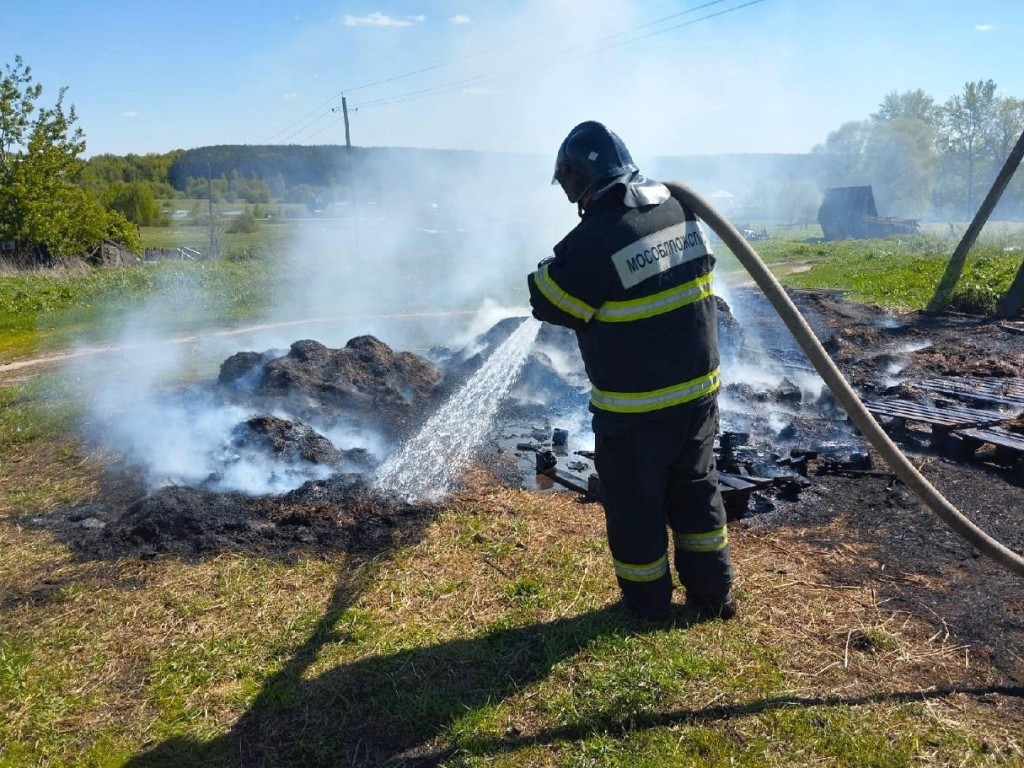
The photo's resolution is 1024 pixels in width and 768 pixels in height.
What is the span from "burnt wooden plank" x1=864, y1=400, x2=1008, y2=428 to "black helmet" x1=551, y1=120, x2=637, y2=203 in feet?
13.1

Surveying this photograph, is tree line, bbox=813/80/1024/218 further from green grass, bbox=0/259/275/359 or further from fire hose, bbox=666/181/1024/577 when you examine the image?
fire hose, bbox=666/181/1024/577

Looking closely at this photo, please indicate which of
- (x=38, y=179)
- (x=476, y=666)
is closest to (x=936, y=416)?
(x=476, y=666)

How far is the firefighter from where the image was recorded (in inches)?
119

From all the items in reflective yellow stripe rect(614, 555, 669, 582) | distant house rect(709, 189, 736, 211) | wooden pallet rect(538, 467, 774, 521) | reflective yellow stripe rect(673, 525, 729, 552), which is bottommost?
wooden pallet rect(538, 467, 774, 521)

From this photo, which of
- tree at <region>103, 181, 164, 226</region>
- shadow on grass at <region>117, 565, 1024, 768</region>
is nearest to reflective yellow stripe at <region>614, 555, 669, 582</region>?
shadow on grass at <region>117, 565, 1024, 768</region>

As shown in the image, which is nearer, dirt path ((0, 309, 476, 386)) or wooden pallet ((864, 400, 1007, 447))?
wooden pallet ((864, 400, 1007, 447))

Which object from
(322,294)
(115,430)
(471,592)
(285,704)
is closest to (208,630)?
(285,704)

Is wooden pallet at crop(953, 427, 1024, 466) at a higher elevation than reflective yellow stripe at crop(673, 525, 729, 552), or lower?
lower

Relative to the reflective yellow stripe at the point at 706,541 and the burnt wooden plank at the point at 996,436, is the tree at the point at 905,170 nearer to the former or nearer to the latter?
the burnt wooden plank at the point at 996,436

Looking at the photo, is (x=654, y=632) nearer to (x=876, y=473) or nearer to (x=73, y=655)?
(x=73, y=655)

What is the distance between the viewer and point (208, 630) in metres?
3.51

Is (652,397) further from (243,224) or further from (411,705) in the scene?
(243,224)

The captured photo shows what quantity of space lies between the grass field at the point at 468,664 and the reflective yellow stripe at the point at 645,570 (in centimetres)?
24

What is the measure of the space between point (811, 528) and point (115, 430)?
6045 millimetres
